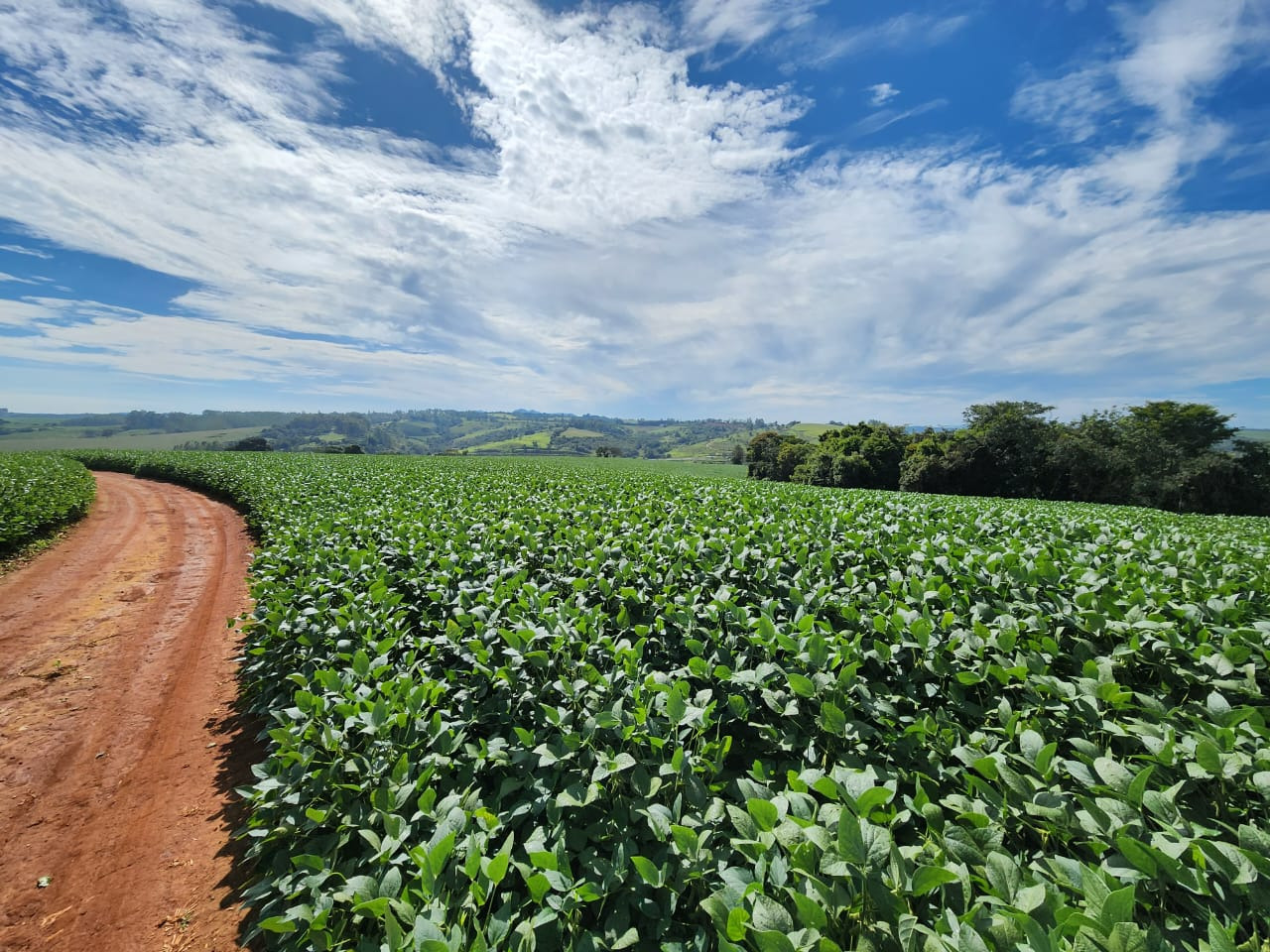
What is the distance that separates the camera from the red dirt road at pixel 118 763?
13.5 feet

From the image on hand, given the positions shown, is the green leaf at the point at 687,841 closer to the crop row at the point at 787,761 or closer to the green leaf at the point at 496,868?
the crop row at the point at 787,761

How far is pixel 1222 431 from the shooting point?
46.5 m

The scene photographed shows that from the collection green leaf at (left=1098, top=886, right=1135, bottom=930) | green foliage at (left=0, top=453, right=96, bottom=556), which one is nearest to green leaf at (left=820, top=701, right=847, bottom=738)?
green leaf at (left=1098, top=886, right=1135, bottom=930)

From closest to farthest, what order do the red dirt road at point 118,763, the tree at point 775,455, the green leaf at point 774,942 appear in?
the green leaf at point 774,942, the red dirt road at point 118,763, the tree at point 775,455

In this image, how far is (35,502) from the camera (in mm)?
17562

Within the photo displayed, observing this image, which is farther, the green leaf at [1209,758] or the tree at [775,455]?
the tree at [775,455]

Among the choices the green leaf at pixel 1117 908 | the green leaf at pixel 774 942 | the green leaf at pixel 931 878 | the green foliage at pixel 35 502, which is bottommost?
the green foliage at pixel 35 502

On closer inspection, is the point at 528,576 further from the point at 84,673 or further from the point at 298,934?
the point at 84,673

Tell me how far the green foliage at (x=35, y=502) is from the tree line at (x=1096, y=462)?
51254 mm

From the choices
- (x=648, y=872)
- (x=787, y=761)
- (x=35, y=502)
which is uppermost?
(x=648, y=872)

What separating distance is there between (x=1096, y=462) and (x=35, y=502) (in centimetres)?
6823

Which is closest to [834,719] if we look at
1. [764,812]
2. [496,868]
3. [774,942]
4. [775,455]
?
[764,812]

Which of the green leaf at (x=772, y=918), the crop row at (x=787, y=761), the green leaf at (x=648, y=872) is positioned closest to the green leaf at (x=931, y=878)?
the crop row at (x=787, y=761)

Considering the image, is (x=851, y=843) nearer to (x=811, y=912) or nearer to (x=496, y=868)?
(x=811, y=912)
